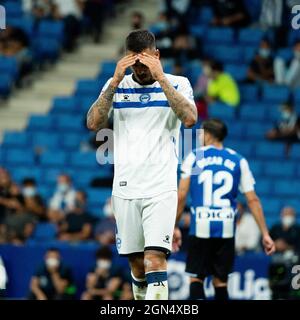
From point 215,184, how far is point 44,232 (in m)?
6.43

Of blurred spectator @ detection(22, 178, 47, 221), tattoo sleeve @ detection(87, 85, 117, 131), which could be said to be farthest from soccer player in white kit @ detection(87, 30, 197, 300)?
blurred spectator @ detection(22, 178, 47, 221)

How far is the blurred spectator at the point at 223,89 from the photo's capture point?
18750 mm

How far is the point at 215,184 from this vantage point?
36.3ft

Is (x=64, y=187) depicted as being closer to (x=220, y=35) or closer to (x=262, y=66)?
(x=262, y=66)

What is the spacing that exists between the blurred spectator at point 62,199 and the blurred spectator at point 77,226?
60 cm

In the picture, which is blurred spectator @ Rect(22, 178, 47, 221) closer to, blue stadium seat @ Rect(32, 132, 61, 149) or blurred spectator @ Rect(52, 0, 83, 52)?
blue stadium seat @ Rect(32, 132, 61, 149)

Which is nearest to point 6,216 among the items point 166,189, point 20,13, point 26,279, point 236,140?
point 26,279

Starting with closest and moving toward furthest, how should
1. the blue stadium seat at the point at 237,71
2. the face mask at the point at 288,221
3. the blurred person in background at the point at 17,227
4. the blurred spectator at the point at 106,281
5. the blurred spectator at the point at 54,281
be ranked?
1. the blurred spectator at the point at 106,281
2. the blurred spectator at the point at 54,281
3. the face mask at the point at 288,221
4. the blurred person in background at the point at 17,227
5. the blue stadium seat at the point at 237,71

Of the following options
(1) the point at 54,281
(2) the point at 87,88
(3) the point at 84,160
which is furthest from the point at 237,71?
(1) the point at 54,281

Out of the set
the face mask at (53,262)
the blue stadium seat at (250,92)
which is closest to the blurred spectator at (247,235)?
the face mask at (53,262)

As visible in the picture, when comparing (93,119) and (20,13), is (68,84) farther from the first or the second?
(93,119)

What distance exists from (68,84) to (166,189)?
12633 mm

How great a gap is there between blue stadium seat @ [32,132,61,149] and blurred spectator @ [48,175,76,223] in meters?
1.54

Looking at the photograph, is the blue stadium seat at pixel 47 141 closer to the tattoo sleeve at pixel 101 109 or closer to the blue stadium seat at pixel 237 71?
the blue stadium seat at pixel 237 71
